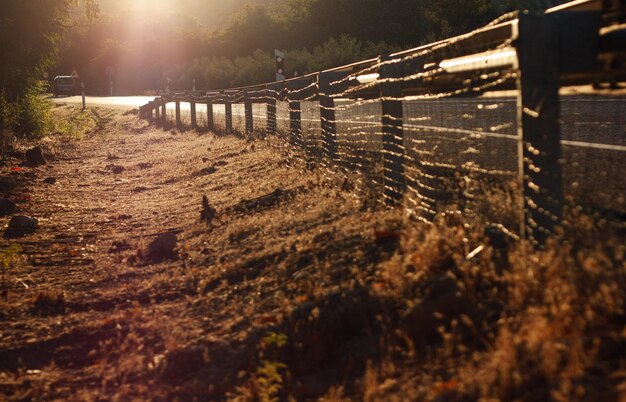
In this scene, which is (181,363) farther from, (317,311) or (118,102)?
(118,102)

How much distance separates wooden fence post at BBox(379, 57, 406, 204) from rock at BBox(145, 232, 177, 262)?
194 centimetres

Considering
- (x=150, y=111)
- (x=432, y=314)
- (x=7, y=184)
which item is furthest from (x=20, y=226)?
(x=150, y=111)

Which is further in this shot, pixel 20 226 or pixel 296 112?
pixel 296 112

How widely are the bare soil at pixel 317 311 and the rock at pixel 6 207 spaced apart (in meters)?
2.23

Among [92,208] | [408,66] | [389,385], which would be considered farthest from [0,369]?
[92,208]

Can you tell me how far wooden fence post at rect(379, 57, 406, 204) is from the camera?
744cm

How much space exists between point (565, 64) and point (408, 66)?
2805 millimetres

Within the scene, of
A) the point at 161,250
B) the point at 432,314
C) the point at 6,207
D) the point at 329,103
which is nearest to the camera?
the point at 432,314

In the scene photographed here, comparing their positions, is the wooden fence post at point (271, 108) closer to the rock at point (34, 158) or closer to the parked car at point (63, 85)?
the rock at point (34, 158)

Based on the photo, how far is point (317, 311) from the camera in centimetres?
497

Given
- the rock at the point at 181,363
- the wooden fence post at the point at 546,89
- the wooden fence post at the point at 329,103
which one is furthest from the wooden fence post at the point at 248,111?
the wooden fence post at the point at 546,89

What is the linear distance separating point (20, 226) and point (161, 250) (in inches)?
106

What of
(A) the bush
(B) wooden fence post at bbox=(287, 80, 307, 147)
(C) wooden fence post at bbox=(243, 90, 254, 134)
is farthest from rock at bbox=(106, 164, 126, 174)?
(B) wooden fence post at bbox=(287, 80, 307, 147)

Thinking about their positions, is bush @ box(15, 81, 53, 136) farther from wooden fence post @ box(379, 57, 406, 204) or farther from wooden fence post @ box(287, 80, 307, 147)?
wooden fence post @ box(379, 57, 406, 204)
